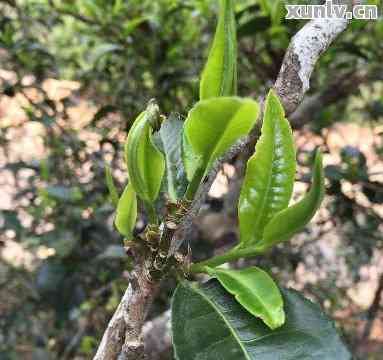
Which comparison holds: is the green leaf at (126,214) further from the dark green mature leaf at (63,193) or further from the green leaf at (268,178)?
the dark green mature leaf at (63,193)

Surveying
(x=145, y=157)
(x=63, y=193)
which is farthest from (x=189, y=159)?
(x=63, y=193)

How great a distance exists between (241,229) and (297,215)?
0.29 feet

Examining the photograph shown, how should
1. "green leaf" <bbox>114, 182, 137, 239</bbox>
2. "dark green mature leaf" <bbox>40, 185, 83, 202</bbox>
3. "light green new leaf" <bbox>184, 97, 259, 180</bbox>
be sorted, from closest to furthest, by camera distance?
"light green new leaf" <bbox>184, 97, 259, 180</bbox> < "green leaf" <bbox>114, 182, 137, 239</bbox> < "dark green mature leaf" <bbox>40, 185, 83, 202</bbox>

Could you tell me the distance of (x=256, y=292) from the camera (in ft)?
1.86

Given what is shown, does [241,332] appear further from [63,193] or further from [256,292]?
[63,193]

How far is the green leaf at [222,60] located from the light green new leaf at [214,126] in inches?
2.3

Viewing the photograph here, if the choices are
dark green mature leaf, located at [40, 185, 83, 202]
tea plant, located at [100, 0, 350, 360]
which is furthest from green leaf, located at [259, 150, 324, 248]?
dark green mature leaf, located at [40, 185, 83, 202]

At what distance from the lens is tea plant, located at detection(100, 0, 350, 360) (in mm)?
550

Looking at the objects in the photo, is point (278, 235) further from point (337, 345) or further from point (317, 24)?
point (317, 24)

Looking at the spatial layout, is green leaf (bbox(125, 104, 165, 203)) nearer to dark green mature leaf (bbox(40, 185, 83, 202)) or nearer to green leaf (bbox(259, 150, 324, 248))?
green leaf (bbox(259, 150, 324, 248))

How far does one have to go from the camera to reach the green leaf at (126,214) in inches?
24.3

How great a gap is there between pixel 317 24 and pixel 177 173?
0.85ft

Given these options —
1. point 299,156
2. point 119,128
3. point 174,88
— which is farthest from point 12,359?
point 299,156

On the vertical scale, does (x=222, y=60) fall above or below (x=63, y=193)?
above
